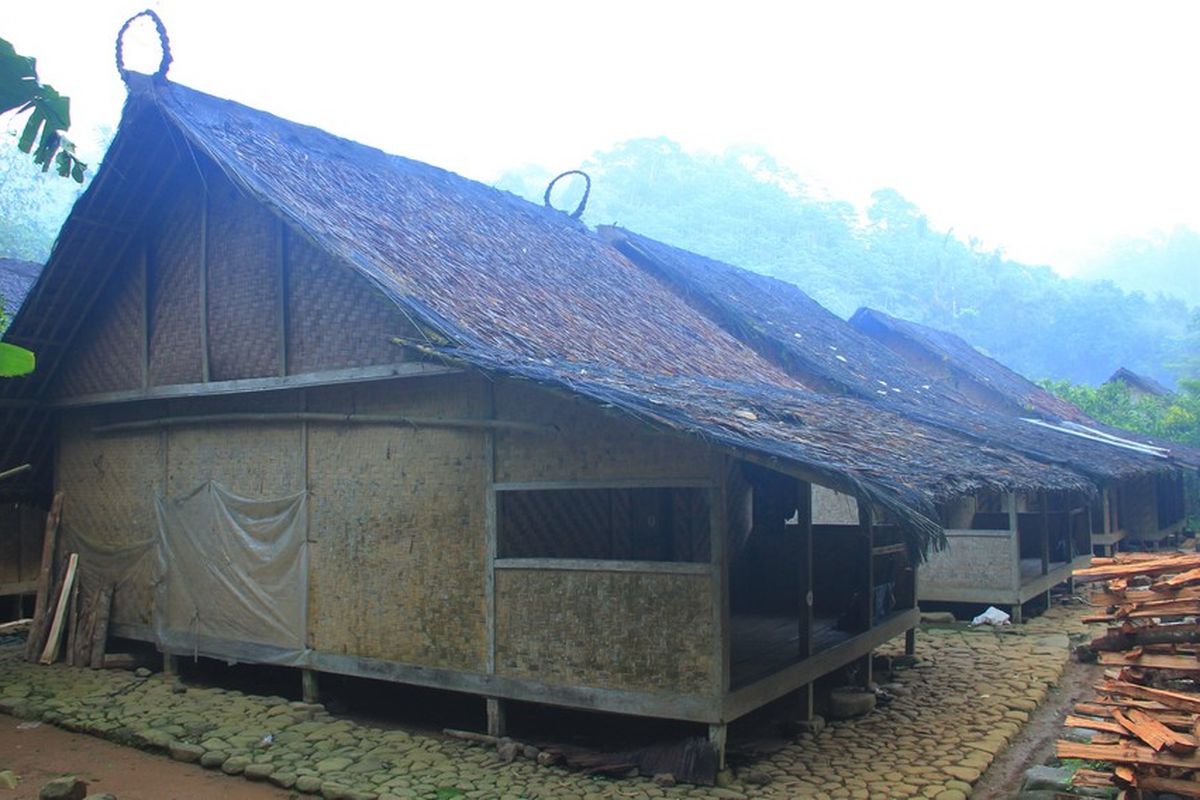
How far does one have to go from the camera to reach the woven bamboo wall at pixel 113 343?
1000 cm

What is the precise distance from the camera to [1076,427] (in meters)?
21.0

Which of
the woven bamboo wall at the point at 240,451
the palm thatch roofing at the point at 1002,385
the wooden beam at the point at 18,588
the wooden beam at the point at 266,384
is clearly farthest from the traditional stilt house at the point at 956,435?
the wooden beam at the point at 18,588

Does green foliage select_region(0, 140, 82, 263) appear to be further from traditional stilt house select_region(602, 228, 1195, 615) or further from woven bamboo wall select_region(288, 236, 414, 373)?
woven bamboo wall select_region(288, 236, 414, 373)

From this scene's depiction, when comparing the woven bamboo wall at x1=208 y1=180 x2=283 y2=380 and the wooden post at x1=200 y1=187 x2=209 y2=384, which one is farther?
the wooden post at x1=200 y1=187 x2=209 y2=384

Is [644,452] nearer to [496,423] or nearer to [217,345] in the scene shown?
[496,423]

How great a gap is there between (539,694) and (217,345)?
4.65 metres

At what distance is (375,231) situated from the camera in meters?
9.20

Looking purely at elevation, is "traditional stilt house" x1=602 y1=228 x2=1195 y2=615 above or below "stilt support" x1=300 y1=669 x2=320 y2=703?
above

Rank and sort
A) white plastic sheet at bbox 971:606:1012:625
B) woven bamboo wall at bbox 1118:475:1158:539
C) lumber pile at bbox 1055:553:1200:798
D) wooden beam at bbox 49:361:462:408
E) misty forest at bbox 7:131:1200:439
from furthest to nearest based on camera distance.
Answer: misty forest at bbox 7:131:1200:439 < woven bamboo wall at bbox 1118:475:1158:539 < white plastic sheet at bbox 971:606:1012:625 < wooden beam at bbox 49:361:462:408 < lumber pile at bbox 1055:553:1200:798

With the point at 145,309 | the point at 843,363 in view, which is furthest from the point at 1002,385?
the point at 145,309

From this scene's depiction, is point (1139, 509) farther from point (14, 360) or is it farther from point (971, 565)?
point (14, 360)

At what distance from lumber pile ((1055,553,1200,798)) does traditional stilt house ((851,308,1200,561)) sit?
11.1 m

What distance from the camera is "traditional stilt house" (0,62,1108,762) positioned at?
22.5 ft

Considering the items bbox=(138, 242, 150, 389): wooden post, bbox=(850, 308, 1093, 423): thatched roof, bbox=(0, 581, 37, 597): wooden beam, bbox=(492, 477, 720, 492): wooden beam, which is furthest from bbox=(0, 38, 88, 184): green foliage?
bbox=(850, 308, 1093, 423): thatched roof
